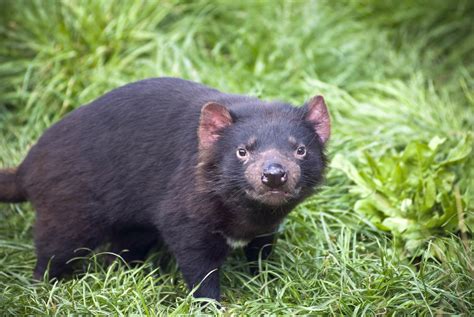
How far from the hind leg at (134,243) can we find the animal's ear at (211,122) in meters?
0.81

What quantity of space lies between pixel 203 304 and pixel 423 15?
4.10m

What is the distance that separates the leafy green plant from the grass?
3.5 inches

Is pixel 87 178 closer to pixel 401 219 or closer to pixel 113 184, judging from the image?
pixel 113 184

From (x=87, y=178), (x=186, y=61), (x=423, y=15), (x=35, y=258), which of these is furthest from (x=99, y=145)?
(x=423, y=15)

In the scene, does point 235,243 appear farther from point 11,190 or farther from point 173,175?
point 11,190

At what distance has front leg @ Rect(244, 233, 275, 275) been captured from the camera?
4.45 m

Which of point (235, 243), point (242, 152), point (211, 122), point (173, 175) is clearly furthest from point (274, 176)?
point (173, 175)

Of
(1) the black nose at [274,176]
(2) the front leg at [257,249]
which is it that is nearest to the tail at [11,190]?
(2) the front leg at [257,249]

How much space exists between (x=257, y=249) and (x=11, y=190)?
58.1 inches

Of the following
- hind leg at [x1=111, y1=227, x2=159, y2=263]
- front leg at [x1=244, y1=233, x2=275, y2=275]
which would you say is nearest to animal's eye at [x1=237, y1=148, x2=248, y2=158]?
front leg at [x1=244, y1=233, x2=275, y2=275]

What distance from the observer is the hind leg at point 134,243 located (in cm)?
461

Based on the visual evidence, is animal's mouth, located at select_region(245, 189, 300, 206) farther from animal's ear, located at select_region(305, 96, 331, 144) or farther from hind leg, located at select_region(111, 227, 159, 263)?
hind leg, located at select_region(111, 227, 159, 263)

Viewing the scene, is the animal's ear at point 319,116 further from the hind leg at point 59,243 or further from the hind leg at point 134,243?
the hind leg at point 59,243

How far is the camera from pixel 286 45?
6.21 meters
